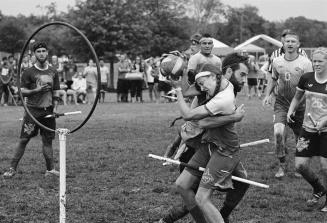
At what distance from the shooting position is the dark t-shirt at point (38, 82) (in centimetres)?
909

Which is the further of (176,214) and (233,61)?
(176,214)

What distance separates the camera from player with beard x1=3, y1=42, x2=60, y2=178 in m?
8.98

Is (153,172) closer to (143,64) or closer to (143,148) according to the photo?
(143,148)

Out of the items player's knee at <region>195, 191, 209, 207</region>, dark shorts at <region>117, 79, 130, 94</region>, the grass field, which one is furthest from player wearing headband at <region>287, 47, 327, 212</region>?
dark shorts at <region>117, 79, 130, 94</region>

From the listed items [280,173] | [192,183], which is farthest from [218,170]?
[280,173]

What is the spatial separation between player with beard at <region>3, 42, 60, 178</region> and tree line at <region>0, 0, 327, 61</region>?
593 millimetres

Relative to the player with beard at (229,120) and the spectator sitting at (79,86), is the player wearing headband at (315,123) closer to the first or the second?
the player with beard at (229,120)

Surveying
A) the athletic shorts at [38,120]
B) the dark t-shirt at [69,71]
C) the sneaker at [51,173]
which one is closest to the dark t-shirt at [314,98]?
the athletic shorts at [38,120]

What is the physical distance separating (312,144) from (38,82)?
4.22 m

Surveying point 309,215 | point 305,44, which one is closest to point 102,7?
point 309,215

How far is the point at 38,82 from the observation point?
29.8 feet

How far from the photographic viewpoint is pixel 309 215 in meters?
7.08

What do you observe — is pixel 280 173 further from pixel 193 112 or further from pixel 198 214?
pixel 193 112

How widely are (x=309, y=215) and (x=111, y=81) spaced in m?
34.5
